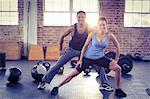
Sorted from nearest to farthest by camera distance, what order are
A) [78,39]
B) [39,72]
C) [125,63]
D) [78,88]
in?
[78,39] < [78,88] < [39,72] < [125,63]

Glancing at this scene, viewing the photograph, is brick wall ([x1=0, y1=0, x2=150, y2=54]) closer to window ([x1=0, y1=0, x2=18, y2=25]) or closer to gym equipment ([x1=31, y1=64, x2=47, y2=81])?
window ([x1=0, y1=0, x2=18, y2=25])

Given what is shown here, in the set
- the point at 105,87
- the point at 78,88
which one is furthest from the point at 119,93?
the point at 78,88

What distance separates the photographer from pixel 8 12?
11055 mm

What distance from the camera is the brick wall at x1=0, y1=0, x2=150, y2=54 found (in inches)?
430

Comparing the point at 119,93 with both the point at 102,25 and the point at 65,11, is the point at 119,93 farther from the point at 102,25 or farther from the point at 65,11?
the point at 65,11

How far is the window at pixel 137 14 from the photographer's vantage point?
11156mm

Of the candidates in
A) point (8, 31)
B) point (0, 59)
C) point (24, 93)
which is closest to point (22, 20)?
point (8, 31)

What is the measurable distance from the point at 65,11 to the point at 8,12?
1816 millimetres

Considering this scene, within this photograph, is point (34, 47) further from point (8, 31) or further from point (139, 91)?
point (139, 91)

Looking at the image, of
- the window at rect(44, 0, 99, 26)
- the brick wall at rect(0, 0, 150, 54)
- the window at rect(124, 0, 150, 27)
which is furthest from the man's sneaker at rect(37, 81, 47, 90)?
the window at rect(124, 0, 150, 27)

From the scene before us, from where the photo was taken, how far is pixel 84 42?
5816mm

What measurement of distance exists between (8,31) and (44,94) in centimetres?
533

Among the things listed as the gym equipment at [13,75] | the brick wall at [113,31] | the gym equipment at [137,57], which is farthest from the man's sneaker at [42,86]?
the gym equipment at [137,57]

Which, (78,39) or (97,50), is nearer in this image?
(97,50)
